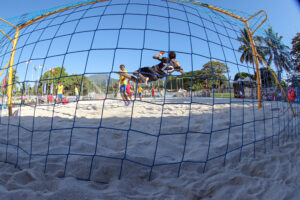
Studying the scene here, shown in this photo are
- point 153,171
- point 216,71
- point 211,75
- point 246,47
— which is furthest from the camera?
point 216,71

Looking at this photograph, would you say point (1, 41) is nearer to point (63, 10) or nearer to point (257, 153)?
point (63, 10)

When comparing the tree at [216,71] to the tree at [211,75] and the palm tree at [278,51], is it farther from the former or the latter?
the palm tree at [278,51]

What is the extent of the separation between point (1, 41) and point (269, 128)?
3.84 meters

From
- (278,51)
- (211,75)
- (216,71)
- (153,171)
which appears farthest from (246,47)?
(216,71)

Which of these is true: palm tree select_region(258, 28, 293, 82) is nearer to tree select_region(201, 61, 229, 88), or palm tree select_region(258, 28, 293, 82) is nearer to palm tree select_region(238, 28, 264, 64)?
palm tree select_region(238, 28, 264, 64)

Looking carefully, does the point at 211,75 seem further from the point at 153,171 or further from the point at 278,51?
the point at 153,171

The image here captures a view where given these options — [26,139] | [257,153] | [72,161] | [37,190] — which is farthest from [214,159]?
[26,139]

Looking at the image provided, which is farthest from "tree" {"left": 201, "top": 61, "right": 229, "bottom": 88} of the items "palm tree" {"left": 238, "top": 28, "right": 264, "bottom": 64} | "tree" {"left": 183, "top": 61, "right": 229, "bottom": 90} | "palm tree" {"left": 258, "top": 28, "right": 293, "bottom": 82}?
"palm tree" {"left": 258, "top": 28, "right": 293, "bottom": 82}

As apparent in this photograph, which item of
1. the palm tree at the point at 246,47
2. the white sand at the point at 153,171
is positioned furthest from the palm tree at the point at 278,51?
the white sand at the point at 153,171

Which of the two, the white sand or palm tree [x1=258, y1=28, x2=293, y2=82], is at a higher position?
palm tree [x1=258, y1=28, x2=293, y2=82]

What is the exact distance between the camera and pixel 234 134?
1.97 metres

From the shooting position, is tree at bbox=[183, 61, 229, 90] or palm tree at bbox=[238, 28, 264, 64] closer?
tree at bbox=[183, 61, 229, 90]

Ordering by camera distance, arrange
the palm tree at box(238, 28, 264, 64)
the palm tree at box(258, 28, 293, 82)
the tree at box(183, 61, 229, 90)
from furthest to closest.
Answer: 1. the palm tree at box(258, 28, 293, 82)
2. the palm tree at box(238, 28, 264, 64)
3. the tree at box(183, 61, 229, 90)

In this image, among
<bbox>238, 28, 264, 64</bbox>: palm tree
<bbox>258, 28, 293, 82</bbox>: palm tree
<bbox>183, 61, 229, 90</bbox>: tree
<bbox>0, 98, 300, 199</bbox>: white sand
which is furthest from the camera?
<bbox>258, 28, 293, 82</bbox>: palm tree
